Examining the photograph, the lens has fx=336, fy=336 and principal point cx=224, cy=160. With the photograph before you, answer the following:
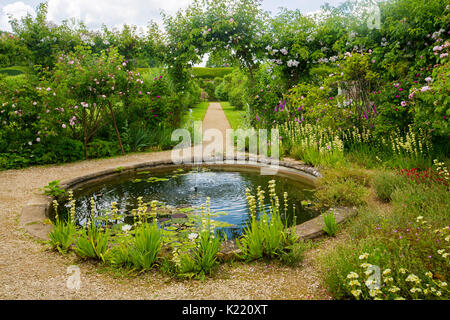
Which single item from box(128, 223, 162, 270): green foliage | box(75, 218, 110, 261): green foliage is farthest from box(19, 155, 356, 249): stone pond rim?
box(75, 218, 110, 261): green foliage

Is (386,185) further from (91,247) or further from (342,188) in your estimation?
(91,247)

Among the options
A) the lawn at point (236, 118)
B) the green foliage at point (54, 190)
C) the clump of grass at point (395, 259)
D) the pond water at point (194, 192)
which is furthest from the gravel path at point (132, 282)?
the lawn at point (236, 118)

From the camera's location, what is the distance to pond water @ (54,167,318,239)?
12.4ft

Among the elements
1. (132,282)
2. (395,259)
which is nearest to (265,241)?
(395,259)

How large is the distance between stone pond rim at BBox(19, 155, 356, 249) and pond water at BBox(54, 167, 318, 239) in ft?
0.70

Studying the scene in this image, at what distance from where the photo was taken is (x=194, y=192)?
183 inches

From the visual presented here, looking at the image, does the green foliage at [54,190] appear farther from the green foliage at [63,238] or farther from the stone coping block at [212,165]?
the green foliage at [63,238]

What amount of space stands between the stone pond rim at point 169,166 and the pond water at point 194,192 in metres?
0.21

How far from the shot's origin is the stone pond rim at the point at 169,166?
3.20 m

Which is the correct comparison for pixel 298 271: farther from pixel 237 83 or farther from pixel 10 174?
pixel 237 83

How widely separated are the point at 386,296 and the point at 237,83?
17.1m

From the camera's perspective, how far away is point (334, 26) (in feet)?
24.3
